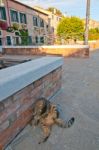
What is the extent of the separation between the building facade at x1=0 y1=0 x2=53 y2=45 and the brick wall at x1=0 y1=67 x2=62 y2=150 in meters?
20.4

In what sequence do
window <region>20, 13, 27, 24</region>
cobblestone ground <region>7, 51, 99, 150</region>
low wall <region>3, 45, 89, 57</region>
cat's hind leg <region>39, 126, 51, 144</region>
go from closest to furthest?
1. cobblestone ground <region>7, 51, 99, 150</region>
2. cat's hind leg <region>39, 126, 51, 144</region>
3. low wall <region>3, 45, 89, 57</region>
4. window <region>20, 13, 27, 24</region>

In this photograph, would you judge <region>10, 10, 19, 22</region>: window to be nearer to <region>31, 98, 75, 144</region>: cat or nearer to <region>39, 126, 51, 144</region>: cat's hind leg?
<region>31, 98, 75, 144</region>: cat

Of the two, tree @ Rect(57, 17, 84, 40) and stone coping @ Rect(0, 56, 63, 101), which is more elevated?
tree @ Rect(57, 17, 84, 40)

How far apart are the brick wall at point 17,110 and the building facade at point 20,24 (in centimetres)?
2036

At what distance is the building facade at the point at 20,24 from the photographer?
22.9 metres

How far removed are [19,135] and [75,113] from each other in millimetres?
1279

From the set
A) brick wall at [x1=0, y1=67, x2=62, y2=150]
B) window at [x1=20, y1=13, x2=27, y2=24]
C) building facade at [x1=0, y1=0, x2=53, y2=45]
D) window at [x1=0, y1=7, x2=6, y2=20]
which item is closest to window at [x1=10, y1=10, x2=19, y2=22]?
building facade at [x1=0, y1=0, x2=53, y2=45]

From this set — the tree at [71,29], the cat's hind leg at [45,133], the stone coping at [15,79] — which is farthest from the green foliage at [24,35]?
the cat's hind leg at [45,133]

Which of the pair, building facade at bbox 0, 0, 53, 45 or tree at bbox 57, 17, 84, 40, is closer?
building facade at bbox 0, 0, 53, 45

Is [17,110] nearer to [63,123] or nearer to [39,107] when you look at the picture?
[39,107]

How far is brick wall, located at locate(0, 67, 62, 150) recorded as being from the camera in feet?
7.52

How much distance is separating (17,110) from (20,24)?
25.8 metres

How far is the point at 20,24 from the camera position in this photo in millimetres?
26797

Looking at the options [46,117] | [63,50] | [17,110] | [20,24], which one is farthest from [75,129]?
[20,24]
